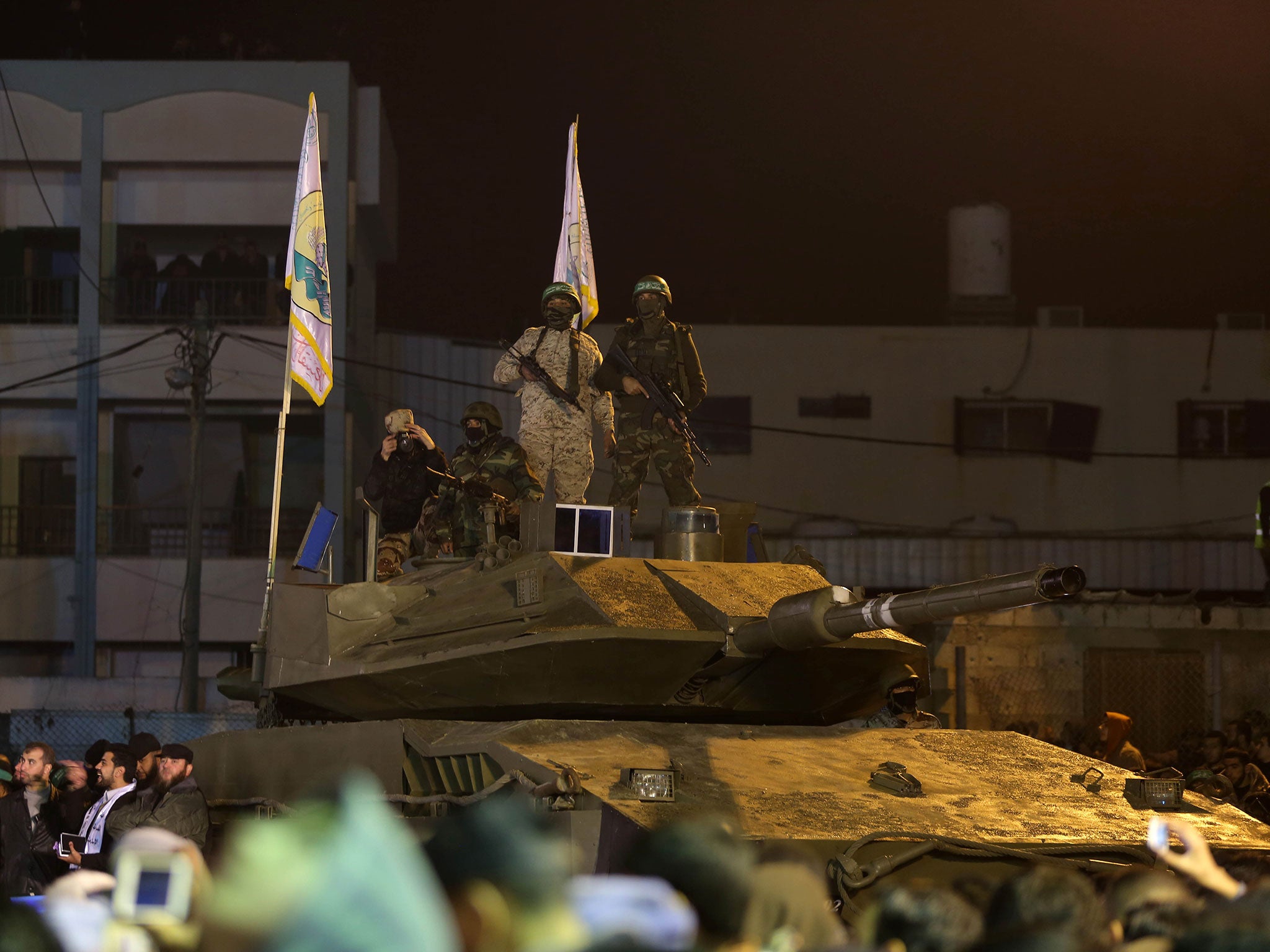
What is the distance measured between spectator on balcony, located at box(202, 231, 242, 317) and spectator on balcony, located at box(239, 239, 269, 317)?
0.13 meters

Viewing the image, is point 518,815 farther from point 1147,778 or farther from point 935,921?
point 1147,778

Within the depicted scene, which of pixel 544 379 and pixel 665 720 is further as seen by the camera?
pixel 544 379

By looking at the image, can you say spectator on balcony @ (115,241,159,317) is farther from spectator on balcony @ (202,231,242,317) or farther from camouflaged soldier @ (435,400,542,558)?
camouflaged soldier @ (435,400,542,558)

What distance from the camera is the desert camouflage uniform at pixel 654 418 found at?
38.0 ft

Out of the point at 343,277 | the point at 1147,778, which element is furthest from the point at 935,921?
the point at 343,277

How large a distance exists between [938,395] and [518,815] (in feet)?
89.7

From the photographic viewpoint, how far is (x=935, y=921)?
3824 mm

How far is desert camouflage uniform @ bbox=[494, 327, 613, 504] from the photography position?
466 inches

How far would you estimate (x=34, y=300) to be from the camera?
31.0m

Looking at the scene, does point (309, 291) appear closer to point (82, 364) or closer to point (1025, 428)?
point (82, 364)

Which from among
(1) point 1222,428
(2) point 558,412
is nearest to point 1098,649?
(1) point 1222,428

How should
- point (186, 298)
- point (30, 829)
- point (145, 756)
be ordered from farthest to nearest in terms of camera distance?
point (186, 298), point (145, 756), point (30, 829)

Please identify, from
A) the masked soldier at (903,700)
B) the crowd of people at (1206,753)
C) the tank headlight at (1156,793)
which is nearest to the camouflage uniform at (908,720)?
the masked soldier at (903,700)

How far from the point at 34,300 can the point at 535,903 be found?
30.2m
